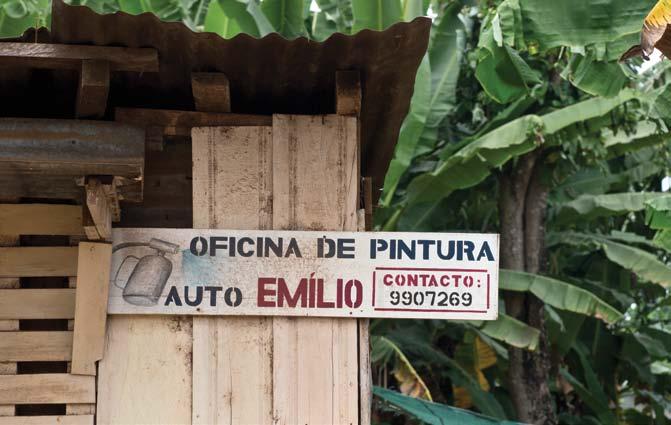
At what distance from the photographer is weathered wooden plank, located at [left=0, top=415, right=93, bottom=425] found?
417 cm

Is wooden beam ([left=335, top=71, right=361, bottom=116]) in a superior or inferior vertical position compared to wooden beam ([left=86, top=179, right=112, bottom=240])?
superior

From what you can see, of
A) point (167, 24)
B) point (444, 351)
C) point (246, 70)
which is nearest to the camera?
point (167, 24)

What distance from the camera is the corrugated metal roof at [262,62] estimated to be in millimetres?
3797

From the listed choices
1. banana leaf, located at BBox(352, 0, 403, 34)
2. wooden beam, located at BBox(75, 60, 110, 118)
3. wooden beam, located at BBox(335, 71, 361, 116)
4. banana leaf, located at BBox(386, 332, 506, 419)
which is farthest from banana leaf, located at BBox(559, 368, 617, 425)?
wooden beam, located at BBox(75, 60, 110, 118)

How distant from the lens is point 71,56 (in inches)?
151

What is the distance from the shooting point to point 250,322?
4.28 m

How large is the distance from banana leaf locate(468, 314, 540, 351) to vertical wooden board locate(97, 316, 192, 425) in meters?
6.42

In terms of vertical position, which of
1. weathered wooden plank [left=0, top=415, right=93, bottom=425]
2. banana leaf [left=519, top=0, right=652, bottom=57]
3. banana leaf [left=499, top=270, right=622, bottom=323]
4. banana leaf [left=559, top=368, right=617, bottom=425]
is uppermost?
banana leaf [left=519, top=0, right=652, bottom=57]

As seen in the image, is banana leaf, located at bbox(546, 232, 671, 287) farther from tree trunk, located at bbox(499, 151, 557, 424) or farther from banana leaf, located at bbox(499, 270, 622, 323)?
banana leaf, located at bbox(499, 270, 622, 323)

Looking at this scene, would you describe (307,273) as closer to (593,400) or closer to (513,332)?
(513,332)

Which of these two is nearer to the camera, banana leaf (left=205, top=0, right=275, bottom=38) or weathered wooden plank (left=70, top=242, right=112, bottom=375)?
weathered wooden plank (left=70, top=242, right=112, bottom=375)

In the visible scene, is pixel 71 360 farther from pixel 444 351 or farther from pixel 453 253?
pixel 444 351

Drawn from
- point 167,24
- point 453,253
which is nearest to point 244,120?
point 167,24

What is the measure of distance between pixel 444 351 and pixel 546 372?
197cm
